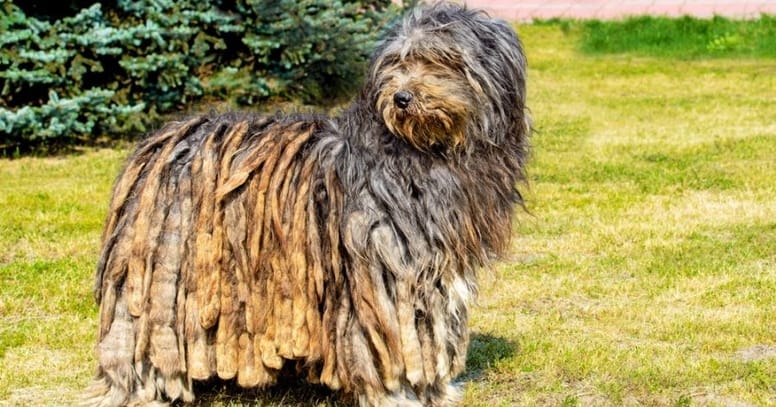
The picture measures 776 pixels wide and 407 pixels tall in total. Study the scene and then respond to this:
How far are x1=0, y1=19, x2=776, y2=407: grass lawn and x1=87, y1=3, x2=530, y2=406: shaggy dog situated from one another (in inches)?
22.2

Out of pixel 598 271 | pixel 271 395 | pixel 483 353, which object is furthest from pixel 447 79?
pixel 598 271

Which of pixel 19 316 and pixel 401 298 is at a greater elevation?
pixel 401 298

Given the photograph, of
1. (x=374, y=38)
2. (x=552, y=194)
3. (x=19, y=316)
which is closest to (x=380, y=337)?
(x=19, y=316)

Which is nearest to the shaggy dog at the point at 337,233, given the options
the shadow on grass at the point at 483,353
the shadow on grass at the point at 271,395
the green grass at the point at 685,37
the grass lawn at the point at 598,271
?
the shadow on grass at the point at 271,395

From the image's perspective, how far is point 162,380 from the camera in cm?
524

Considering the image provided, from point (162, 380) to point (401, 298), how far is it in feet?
3.60

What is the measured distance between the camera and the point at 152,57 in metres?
11.5

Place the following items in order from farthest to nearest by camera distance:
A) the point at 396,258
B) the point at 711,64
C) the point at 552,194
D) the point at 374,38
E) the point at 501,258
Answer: the point at 711,64 < the point at 374,38 < the point at 552,194 < the point at 501,258 < the point at 396,258

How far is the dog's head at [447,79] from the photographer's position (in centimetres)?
476

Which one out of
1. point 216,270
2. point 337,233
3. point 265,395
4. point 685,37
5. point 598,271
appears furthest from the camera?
point 685,37

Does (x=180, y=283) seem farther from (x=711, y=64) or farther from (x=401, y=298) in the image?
(x=711, y=64)

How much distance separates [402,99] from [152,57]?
281 inches

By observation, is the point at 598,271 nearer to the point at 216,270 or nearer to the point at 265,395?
the point at 265,395

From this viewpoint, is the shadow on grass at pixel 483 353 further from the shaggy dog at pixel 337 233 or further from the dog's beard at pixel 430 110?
the dog's beard at pixel 430 110
